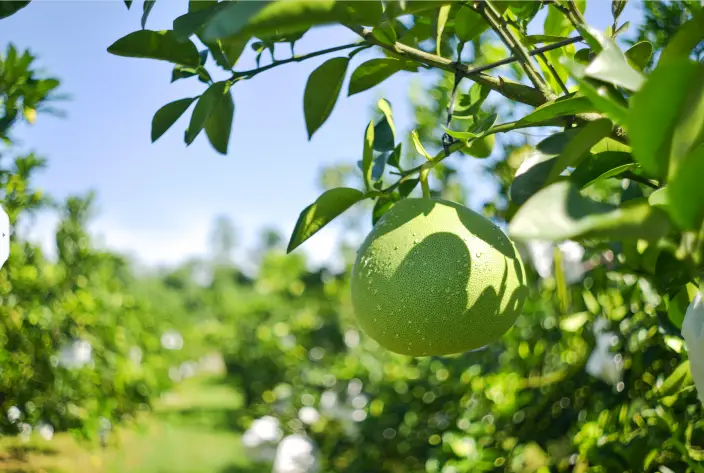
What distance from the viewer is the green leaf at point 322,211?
0.60 m

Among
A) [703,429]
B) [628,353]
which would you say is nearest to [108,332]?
[628,353]

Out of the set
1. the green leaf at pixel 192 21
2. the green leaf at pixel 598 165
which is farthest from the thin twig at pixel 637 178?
the green leaf at pixel 192 21

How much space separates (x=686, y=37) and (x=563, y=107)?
96mm

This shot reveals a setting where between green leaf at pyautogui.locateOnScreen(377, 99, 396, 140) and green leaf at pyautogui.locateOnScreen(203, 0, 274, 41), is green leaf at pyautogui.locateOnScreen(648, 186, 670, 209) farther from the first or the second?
green leaf at pyautogui.locateOnScreen(377, 99, 396, 140)

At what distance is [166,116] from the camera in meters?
0.64

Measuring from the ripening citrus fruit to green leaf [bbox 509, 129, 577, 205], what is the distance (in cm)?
15

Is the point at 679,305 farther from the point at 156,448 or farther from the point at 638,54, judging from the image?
the point at 156,448

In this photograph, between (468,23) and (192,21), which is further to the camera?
(468,23)

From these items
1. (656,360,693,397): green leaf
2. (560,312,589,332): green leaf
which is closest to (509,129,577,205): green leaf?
(656,360,693,397): green leaf

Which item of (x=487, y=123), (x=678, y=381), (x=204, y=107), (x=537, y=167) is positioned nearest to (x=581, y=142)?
(x=537, y=167)

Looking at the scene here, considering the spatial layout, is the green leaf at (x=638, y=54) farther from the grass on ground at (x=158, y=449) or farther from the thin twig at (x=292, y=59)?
the grass on ground at (x=158, y=449)

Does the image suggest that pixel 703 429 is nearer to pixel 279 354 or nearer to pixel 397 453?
pixel 397 453

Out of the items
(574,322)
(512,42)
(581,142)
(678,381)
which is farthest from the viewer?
(574,322)

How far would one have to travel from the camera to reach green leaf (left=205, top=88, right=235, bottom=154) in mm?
648
